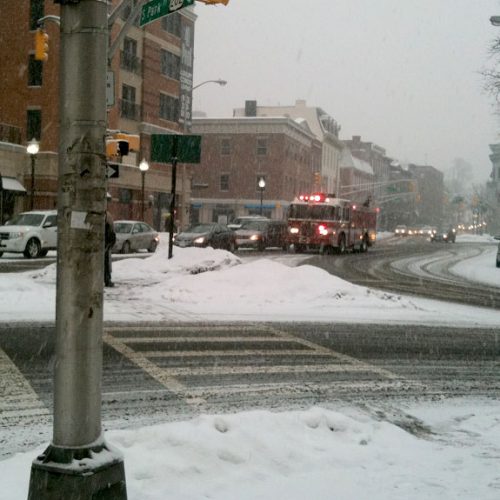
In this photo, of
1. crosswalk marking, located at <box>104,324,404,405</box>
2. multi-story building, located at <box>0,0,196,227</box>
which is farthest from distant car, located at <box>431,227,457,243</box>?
Answer: crosswalk marking, located at <box>104,324,404,405</box>

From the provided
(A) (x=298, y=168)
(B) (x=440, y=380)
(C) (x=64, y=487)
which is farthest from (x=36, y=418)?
(A) (x=298, y=168)

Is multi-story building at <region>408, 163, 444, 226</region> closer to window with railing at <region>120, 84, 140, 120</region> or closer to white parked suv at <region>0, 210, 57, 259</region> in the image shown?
window with railing at <region>120, 84, 140, 120</region>

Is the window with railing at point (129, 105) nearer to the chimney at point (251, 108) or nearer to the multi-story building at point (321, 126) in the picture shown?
the chimney at point (251, 108)

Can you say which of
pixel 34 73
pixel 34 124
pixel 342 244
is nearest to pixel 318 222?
pixel 342 244

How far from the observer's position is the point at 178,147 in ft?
67.5

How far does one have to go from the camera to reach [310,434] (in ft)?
18.7

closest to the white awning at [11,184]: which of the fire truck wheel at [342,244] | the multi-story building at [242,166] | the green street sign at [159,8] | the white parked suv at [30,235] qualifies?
the white parked suv at [30,235]

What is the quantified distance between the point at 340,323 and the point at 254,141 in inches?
2422

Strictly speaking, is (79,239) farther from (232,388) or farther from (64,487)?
(232,388)

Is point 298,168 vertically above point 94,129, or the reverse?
point 298,168

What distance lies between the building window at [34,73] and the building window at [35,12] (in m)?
1.81

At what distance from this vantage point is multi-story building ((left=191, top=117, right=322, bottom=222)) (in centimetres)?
7306

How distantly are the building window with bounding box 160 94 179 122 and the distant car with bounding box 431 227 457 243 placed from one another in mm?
37048

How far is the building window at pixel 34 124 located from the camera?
4312cm
